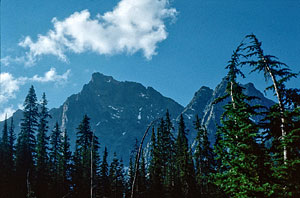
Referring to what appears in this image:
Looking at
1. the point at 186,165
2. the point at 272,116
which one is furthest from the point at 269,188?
the point at 186,165

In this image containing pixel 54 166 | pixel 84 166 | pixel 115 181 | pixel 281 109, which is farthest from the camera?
pixel 115 181

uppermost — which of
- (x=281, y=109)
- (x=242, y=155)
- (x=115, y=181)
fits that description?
(x=281, y=109)

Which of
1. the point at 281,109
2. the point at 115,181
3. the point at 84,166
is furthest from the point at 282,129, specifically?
the point at 115,181

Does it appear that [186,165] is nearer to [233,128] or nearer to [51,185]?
[51,185]

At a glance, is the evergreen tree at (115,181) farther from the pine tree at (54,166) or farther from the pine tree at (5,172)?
the pine tree at (5,172)

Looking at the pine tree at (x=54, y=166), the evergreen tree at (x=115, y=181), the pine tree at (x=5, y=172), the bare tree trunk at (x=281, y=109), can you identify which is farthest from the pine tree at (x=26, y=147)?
the bare tree trunk at (x=281, y=109)

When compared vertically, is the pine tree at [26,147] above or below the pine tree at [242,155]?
above

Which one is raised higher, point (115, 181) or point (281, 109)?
point (281, 109)

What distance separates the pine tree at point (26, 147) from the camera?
3633 cm

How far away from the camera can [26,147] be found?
40188 millimetres

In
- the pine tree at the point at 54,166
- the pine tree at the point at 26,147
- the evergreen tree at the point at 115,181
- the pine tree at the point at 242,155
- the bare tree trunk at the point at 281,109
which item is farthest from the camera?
the evergreen tree at the point at 115,181

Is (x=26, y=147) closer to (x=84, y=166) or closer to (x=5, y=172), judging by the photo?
(x=5, y=172)

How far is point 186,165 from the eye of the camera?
1713 inches

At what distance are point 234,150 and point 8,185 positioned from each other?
30.4 meters
